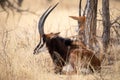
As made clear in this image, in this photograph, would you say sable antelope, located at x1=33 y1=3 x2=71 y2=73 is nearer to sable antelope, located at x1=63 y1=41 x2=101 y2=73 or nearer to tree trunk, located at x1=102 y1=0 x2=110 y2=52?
sable antelope, located at x1=63 y1=41 x2=101 y2=73

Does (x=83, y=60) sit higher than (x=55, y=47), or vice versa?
(x=55, y=47)

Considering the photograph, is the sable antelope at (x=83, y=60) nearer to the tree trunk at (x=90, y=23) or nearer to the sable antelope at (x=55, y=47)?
the sable antelope at (x=55, y=47)

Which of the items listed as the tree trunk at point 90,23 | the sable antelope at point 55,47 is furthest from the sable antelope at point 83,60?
the tree trunk at point 90,23

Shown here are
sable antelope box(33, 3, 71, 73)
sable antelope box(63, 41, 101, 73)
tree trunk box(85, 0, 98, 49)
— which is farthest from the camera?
tree trunk box(85, 0, 98, 49)

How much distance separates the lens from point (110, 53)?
8461 mm

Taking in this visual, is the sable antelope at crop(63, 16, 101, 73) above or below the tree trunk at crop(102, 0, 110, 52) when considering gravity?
below

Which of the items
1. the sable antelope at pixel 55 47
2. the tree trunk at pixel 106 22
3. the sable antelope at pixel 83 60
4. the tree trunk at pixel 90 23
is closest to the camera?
the sable antelope at pixel 83 60

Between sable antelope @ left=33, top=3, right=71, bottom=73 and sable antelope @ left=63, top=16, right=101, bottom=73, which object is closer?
sable antelope @ left=63, top=16, right=101, bottom=73


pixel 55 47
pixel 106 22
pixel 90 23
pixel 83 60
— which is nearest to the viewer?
pixel 83 60

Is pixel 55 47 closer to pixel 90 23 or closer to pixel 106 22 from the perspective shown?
pixel 90 23

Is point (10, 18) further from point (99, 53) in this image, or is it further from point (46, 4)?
point (99, 53)

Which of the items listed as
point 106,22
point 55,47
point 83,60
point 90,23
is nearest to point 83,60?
point 83,60

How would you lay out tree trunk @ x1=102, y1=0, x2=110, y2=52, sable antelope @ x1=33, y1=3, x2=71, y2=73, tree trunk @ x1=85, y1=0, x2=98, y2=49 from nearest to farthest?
sable antelope @ x1=33, y1=3, x2=71, y2=73 < tree trunk @ x1=85, y1=0, x2=98, y2=49 < tree trunk @ x1=102, y1=0, x2=110, y2=52

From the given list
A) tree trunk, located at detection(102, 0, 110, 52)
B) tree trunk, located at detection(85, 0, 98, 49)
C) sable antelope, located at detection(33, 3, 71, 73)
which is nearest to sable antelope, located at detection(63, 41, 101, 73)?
sable antelope, located at detection(33, 3, 71, 73)
